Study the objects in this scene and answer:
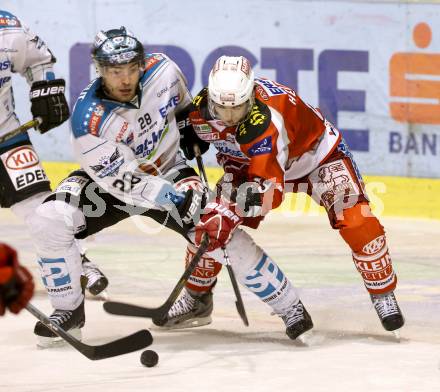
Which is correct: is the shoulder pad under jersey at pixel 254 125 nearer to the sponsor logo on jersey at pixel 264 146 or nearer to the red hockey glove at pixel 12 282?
the sponsor logo on jersey at pixel 264 146

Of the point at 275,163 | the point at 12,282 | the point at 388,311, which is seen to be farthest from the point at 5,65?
the point at 12,282

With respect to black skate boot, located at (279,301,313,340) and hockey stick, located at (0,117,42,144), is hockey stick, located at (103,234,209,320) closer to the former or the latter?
black skate boot, located at (279,301,313,340)

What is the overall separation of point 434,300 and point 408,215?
1676mm

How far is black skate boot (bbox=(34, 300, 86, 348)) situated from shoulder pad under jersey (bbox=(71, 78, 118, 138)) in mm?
700

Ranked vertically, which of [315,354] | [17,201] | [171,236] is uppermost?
[17,201]

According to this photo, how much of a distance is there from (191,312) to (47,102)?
1.10 metres

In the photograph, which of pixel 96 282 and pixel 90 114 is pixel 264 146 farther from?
pixel 96 282

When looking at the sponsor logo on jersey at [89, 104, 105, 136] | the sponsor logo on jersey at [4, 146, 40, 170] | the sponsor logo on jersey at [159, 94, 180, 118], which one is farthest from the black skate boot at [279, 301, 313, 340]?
the sponsor logo on jersey at [4, 146, 40, 170]

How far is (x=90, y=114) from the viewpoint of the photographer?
4832 millimetres

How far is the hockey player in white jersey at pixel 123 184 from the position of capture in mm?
4824

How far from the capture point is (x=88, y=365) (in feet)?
15.1

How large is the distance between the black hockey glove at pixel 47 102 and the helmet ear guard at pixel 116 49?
64cm

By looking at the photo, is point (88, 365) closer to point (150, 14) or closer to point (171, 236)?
point (171, 236)

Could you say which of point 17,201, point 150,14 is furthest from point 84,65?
point 17,201
